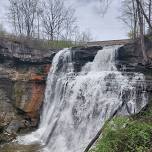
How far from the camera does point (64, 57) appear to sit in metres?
23.9

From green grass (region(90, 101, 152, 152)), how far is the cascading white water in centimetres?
594

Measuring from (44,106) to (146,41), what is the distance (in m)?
8.49

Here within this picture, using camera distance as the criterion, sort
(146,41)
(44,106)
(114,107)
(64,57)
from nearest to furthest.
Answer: (114,107), (146,41), (44,106), (64,57)

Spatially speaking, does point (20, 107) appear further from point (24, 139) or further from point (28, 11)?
point (28, 11)

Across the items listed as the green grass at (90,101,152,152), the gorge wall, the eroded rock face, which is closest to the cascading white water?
the gorge wall

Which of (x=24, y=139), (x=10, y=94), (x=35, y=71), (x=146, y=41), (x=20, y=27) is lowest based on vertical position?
(x=24, y=139)

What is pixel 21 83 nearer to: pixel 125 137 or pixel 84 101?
pixel 84 101

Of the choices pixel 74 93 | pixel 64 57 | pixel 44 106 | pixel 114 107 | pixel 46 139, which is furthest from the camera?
pixel 64 57

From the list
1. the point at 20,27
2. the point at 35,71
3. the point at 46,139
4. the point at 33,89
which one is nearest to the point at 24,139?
the point at 46,139

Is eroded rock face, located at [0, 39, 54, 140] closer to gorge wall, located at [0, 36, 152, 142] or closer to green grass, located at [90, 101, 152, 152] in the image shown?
gorge wall, located at [0, 36, 152, 142]

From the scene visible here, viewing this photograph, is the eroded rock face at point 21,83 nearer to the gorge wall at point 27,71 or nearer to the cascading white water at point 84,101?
the gorge wall at point 27,71

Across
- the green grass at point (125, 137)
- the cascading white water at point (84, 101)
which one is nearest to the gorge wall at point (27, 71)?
the cascading white water at point (84, 101)

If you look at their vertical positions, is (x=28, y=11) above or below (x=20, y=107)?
above

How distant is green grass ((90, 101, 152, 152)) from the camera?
804 centimetres
